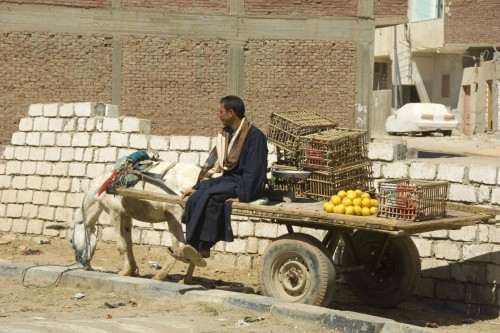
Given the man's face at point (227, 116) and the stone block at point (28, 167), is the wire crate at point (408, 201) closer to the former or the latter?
the man's face at point (227, 116)

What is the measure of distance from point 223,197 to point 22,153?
786 cm

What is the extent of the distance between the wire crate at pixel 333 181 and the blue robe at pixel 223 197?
58cm

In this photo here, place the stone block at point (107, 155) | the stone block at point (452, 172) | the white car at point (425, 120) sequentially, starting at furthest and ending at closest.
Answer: the white car at point (425, 120), the stone block at point (107, 155), the stone block at point (452, 172)

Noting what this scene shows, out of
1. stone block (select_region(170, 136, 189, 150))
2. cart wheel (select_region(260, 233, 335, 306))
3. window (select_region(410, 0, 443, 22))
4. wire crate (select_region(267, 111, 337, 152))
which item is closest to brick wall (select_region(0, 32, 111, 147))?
stone block (select_region(170, 136, 189, 150))

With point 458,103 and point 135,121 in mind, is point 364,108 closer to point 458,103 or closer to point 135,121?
point 135,121

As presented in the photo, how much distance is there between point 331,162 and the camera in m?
10.7

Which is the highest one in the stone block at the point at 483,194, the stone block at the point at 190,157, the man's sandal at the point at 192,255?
the stone block at the point at 190,157

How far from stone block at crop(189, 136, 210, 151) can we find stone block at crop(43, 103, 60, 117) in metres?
3.17

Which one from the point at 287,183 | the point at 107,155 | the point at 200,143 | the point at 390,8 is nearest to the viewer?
the point at 287,183

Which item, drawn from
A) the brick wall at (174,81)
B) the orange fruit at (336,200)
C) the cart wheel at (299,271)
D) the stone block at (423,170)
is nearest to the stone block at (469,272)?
the stone block at (423,170)

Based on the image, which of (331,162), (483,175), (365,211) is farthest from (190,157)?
(365,211)

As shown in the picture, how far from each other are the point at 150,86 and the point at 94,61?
58.3 inches

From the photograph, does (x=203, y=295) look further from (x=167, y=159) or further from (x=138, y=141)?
(x=138, y=141)

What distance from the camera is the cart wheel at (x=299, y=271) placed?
9.84m
